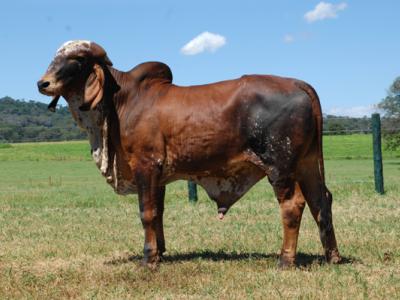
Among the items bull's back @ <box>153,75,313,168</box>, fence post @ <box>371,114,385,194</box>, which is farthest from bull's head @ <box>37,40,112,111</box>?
fence post @ <box>371,114,385,194</box>

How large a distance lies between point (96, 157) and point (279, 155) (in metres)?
2.10

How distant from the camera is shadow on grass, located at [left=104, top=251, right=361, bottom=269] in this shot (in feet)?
24.4

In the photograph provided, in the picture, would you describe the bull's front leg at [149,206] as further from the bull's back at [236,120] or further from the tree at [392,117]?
the tree at [392,117]

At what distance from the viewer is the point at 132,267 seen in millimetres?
7406

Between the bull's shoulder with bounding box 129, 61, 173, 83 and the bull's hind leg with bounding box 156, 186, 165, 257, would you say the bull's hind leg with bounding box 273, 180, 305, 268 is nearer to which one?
the bull's hind leg with bounding box 156, 186, 165, 257

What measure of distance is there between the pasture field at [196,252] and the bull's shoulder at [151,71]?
2.11 meters

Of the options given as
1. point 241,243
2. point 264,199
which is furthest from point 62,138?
point 241,243

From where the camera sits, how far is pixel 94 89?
24.2ft

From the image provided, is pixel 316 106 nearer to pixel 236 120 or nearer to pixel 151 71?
pixel 236 120

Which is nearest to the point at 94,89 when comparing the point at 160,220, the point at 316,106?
the point at 160,220

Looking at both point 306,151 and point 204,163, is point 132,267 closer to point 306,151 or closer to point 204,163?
point 204,163

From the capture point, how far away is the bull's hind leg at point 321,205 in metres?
7.20

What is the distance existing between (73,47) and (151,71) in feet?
3.15

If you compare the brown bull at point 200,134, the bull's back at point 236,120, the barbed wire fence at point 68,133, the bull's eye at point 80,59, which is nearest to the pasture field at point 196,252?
the brown bull at point 200,134
